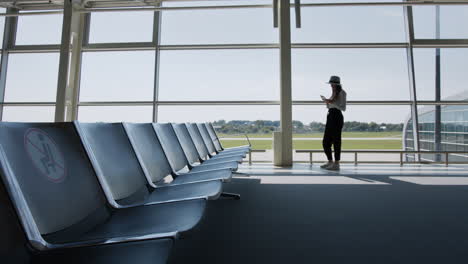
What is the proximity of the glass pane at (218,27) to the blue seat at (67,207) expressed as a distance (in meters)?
4.97

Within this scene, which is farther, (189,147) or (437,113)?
(437,113)

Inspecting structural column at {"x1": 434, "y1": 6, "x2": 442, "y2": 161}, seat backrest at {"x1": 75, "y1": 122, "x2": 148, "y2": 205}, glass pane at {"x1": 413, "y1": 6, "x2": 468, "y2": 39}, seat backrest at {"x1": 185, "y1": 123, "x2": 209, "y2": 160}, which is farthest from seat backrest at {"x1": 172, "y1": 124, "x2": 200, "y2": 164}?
glass pane at {"x1": 413, "y1": 6, "x2": 468, "y2": 39}

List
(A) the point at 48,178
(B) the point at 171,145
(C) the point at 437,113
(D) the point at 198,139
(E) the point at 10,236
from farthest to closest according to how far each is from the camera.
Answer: (C) the point at 437,113 → (D) the point at 198,139 → (B) the point at 171,145 → (A) the point at 48,178 → (E) the point at 10,236

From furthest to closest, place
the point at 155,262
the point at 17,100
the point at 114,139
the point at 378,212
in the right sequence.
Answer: the point at 17,100, the point at 378,212, the point at 114,139, the point at 155,262

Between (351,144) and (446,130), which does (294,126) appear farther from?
(446,130)

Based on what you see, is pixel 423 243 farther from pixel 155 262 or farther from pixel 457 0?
pixel 457 0

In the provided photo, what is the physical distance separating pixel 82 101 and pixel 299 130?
14.9 ft

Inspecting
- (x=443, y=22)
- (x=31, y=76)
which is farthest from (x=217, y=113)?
(x=443, y=22)

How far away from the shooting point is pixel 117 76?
5.95 m

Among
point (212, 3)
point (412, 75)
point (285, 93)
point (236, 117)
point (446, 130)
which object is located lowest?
point (446, 130)

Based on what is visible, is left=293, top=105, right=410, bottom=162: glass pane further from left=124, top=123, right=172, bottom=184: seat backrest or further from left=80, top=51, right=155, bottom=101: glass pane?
left=124, top=123, right=172, bottom=184: seat backrest

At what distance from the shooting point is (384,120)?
5469 mm

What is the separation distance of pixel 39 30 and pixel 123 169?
6.63 metres

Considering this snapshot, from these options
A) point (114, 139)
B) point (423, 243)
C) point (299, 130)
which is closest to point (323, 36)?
point (299, 130)
